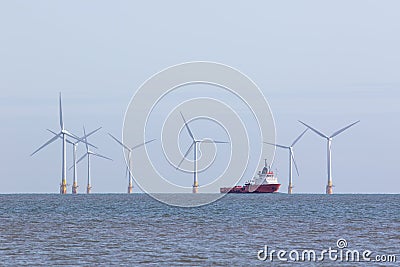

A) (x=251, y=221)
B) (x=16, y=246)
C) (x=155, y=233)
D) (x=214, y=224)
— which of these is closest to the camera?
(x=16, y=246)

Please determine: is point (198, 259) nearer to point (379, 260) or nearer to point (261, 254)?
point (261, 254)

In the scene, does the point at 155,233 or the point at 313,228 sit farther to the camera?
the point at 313,228

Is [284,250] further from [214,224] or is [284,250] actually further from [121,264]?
[214,224]

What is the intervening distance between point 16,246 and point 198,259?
13.3m

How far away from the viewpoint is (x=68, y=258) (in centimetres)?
4981

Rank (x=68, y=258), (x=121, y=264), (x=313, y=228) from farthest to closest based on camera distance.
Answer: (x=313, y=228) → (x=68, y=258) → (x=121, y=264)

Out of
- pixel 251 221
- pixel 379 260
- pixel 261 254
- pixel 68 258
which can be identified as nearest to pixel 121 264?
pixel 68 258

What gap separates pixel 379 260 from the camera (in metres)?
48.2

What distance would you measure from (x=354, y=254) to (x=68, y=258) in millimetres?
14837

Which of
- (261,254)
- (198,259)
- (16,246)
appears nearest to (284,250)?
(261,254)

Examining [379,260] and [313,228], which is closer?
[379,260]

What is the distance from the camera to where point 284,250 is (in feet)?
177

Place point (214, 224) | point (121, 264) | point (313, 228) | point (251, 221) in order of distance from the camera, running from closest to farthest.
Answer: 1. point (121, 264)
2. point (313, 228)
3. point (214, 224)
4. point (251, 221)

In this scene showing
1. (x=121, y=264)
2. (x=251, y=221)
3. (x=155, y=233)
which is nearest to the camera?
(x=121, y=264)
